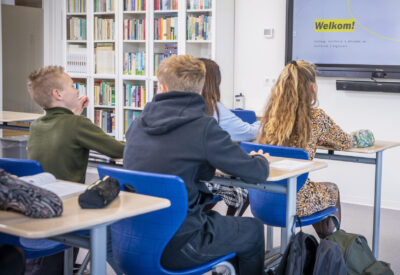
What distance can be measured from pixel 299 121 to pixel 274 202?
1.44 ft

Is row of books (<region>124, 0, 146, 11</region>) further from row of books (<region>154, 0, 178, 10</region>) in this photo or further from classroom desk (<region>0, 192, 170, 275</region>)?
classroom desk (<region>0, 192, 170, 275</region>)

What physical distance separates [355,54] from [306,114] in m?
2.33

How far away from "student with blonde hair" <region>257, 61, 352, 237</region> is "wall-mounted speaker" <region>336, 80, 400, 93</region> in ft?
6.60

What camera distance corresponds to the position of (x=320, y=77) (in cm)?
529

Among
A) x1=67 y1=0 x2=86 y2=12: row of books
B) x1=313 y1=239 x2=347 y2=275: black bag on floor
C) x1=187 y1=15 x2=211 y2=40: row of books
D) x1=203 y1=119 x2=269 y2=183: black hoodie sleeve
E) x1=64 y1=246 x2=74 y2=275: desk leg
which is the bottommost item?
x1=64 y1=246 x2=74 y2=275: desk leg

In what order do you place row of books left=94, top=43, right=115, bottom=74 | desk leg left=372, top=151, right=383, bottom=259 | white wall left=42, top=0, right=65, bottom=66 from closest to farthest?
desk leg left=372, top=151, right=383, bottom=259, row of books left=94, top=43, right=115, bottom=74, white wall left=42, top=0, right=65, bottom=66

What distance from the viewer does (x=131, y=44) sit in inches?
246

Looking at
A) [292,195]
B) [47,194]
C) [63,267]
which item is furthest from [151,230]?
[63,267]

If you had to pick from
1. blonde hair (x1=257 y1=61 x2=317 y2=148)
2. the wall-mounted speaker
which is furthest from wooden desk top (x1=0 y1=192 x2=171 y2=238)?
the wall-mounted speaker

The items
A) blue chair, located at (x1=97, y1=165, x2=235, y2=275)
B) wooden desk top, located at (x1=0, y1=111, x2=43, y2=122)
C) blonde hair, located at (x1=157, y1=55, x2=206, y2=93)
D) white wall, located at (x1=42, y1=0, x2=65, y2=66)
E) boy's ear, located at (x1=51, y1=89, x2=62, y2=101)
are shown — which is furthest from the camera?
white wall, located at (x1=42, y1=0, x2=65, y2=66)

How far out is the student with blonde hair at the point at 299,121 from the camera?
297 cm

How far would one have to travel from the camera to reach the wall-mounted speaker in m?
4.87

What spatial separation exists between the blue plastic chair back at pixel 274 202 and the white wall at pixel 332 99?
219cm

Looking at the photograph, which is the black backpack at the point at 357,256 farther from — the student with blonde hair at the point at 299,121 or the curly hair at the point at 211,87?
the curly hair at the point at 211,87
